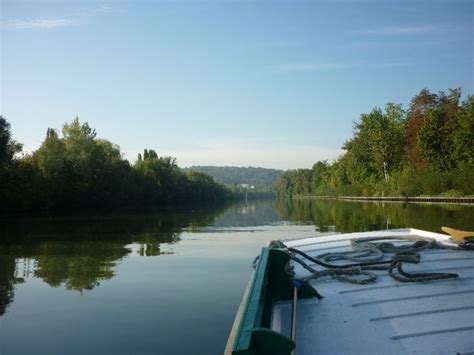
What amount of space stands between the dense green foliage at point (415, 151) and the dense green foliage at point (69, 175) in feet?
113

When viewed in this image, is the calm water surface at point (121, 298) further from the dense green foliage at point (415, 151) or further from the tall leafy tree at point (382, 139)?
the tall leafy tree at point (382, 139)

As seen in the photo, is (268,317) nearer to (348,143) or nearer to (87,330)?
(87,330)

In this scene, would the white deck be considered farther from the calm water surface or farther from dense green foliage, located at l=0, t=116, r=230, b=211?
dense green foliage, located at l=0, t=116, r=230, b=211

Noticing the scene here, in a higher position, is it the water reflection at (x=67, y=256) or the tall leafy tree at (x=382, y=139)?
the tall leafy tree at (x=382, y=139)

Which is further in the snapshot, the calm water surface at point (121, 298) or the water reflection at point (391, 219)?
the water reflection at point (391, 219)

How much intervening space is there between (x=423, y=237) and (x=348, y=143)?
75468mm

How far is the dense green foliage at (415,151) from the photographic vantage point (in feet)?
154

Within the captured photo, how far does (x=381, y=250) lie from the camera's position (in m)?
6.11

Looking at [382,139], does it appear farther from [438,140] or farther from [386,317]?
[386,317]

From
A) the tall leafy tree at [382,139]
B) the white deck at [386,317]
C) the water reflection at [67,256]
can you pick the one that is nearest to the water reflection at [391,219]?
the water reflection at [67,256]

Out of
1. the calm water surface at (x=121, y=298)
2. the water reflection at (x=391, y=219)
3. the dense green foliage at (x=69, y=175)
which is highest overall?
the dense green foliage at (x=69, y=175)

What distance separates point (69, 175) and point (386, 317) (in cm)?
4454

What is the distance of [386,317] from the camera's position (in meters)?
3.63

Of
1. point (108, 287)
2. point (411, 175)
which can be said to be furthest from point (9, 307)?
point (411, 175)
